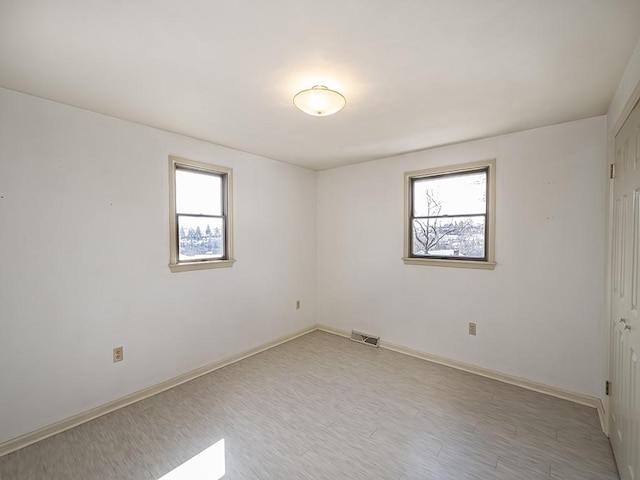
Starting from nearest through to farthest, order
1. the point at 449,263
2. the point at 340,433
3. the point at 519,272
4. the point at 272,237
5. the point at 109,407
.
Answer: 1. the point at 340,433
2. the point at 109,407
3. the point at 519,272
4. the point at 449,263
5. the point at 272,237

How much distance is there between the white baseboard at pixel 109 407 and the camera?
2.09m

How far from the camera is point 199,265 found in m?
3.20

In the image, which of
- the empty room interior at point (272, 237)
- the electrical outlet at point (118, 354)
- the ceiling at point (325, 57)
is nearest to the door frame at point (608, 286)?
the empty room interior at point (272, 237)

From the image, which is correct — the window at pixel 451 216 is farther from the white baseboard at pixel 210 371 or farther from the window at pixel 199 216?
the window at pixel 199 216

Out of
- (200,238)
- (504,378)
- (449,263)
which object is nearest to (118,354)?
(200,238)

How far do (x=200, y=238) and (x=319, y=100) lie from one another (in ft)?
6.82

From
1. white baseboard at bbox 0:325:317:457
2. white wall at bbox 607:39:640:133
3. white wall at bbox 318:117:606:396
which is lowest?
white baseboard at bbox 0:325:317:457

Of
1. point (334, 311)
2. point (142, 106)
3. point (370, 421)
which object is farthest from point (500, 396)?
point (142, 106)

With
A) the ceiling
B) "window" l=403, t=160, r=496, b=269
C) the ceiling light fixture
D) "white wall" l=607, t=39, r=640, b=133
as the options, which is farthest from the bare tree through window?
the ceiling light fixture

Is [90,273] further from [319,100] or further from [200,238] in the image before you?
[319,100]

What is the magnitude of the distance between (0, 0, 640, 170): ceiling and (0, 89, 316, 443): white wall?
30 centimetres

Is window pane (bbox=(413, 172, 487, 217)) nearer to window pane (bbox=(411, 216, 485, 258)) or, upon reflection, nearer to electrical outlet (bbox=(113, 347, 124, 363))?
window pane (bbox=(411, 216, 485, 258))

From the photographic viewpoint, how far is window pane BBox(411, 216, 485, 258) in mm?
3275

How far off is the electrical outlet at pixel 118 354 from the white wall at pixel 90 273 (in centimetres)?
5
